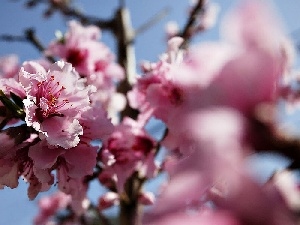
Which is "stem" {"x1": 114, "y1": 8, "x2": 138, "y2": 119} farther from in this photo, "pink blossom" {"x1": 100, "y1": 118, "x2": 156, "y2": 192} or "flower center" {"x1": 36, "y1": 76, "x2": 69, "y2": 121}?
"flower center" {"x1": 36, "y1": 76, "x2": 69, "y2": 121}

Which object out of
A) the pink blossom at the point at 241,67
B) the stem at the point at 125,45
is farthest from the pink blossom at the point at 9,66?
the pink blossom at the point at 241,67

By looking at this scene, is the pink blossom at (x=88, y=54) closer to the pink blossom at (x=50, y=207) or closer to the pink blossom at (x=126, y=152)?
the pink blossom at (x=126, y=152)

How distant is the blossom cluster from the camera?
24 centimetres

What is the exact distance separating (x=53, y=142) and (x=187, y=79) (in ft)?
1.56

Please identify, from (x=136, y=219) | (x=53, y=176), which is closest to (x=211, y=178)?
(x=53, y=176)

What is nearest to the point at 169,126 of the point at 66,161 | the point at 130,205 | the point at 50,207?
the point at 66,161

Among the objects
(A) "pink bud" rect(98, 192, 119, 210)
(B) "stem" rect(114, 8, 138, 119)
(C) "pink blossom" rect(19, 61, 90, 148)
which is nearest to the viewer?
(C) "pink blossom" rect(19, 61, 90, 148)

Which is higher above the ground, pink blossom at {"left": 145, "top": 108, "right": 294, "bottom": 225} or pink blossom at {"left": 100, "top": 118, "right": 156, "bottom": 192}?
pink blossom at {"left": 145, "top": 108, "right": 294, "bottom": 225}

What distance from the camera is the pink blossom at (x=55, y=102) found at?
0.75 meters

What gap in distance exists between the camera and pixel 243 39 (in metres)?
0.25

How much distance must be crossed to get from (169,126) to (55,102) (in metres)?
0.21

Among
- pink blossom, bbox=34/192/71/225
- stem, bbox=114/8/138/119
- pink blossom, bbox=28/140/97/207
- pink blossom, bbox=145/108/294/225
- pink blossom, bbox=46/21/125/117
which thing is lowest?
pink blossom, bbox=34/192/71/225

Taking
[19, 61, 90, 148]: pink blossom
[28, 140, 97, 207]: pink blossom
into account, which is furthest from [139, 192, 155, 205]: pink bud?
[19, 61, 90, 148]: pink blossom

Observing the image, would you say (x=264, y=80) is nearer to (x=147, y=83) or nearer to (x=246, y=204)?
(x=246, y=204)
